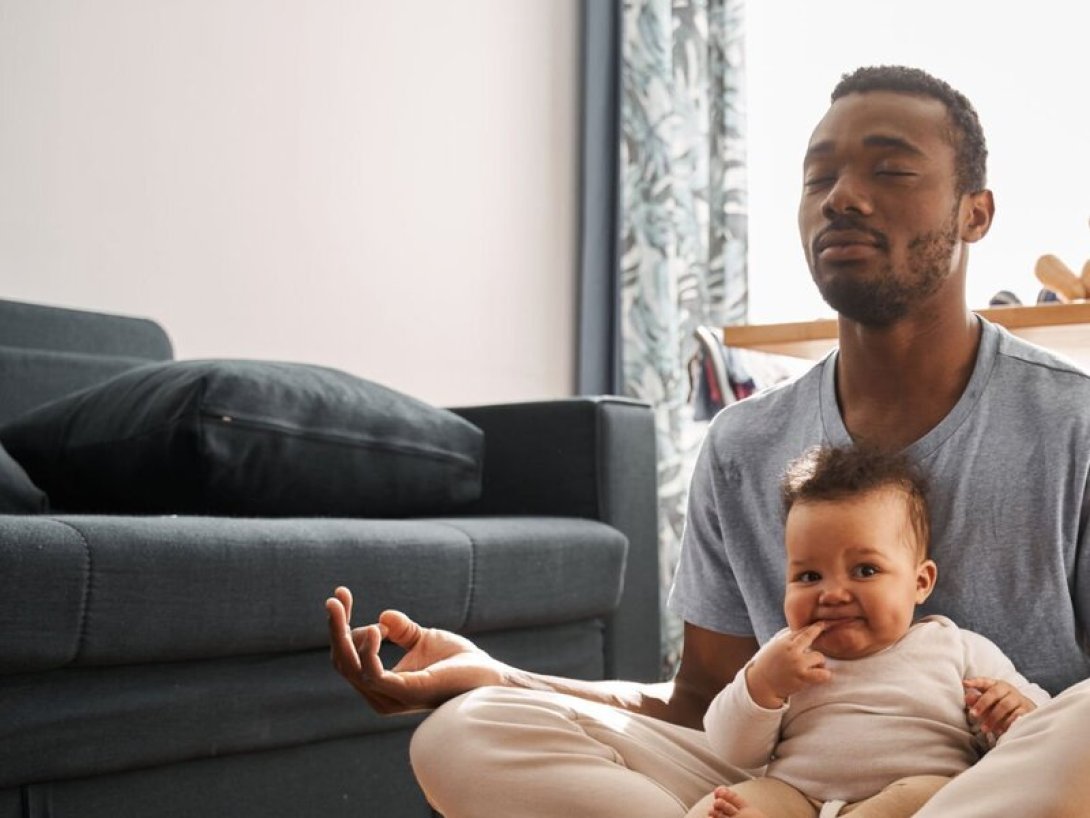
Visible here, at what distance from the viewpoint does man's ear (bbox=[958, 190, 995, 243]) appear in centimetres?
142

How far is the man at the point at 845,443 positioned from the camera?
4.15ft

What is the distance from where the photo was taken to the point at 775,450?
1.50 m

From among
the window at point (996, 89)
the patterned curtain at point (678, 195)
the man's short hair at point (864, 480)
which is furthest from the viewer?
the patterned curtain at point (678, 195)

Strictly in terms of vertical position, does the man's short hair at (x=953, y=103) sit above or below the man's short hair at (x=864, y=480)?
above

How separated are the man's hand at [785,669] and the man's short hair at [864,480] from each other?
13 centimetres

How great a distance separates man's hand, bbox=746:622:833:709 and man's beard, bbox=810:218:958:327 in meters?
0.34

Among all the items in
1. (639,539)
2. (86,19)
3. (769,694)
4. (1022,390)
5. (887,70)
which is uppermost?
(86,19)

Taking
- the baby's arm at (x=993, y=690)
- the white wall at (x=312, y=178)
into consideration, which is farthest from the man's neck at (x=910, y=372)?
the white wall at (x=312, y=178)

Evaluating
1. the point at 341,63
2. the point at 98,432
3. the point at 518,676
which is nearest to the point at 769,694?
the point at 518,676

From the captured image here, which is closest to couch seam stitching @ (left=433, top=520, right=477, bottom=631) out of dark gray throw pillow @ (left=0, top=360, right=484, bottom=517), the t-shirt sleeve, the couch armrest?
dark gray throw pillow @ (left=0, top=360, right=484, bottom=517)

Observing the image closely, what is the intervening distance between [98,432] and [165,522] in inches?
16.5

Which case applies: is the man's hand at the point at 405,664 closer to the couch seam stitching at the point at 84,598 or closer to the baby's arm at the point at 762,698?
the baby's arm at the point at 762,698

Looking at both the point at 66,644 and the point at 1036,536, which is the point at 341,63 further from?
the point at 1036,536

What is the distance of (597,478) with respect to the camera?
2.46m
